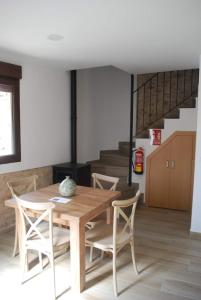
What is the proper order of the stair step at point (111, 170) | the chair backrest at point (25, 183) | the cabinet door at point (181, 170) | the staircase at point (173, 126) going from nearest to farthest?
the chair backrest at point (25, 183) < the staircase at point (173, 126) < the cabinet door at point (181, 170) < the stair step at point (111, 170)

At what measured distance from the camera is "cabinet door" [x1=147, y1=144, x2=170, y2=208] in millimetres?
4617

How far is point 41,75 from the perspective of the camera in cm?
405

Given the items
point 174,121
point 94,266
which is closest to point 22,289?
point 94,266

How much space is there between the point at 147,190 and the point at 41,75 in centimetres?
278

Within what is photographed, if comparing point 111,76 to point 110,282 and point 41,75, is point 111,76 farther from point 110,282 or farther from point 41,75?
point 110,282

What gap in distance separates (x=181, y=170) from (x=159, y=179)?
1.43ft

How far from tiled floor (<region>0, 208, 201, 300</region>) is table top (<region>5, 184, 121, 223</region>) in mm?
701

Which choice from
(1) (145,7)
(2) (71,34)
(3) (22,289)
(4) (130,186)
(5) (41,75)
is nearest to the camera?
(1) (145,7)

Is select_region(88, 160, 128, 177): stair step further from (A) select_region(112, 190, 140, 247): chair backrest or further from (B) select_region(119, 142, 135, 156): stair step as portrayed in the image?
(A) select_region(112, 190, 140, 247): chair backrest

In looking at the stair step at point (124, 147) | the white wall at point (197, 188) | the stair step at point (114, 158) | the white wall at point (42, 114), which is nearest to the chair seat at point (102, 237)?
the white wall at point (197, 188)

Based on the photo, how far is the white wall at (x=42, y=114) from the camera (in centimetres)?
377

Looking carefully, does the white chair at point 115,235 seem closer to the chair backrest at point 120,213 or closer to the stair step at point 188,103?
the chair backrest at point 120,213

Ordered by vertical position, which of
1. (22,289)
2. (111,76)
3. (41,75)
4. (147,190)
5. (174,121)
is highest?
(111,76)

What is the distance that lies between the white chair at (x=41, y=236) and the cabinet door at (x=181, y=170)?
260cm
